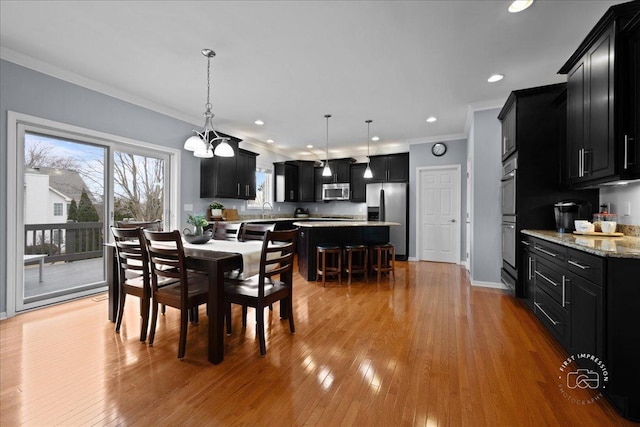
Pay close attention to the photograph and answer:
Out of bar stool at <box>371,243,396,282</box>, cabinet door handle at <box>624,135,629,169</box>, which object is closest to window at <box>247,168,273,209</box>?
bar stool at <box>371,243,396,282</box>

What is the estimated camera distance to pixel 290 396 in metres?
1.72

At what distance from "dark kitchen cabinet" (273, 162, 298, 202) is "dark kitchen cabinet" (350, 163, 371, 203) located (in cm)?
160

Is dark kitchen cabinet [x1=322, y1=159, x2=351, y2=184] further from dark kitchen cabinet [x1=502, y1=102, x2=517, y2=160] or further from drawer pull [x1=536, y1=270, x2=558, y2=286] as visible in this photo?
drawer pull [x1=536, y1=270, x2=558, y2=286]

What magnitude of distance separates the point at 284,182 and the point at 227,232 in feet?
13.4

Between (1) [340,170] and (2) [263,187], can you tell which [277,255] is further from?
(1) [340,170]

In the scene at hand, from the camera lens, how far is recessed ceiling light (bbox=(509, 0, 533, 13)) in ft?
7.04

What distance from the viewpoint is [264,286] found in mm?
2416

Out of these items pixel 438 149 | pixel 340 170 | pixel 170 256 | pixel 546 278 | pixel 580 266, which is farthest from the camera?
pixel 340 170

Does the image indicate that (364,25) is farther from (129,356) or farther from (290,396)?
(129,356)

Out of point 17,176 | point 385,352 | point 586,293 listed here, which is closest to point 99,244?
point 17,176

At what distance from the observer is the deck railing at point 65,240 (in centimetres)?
325

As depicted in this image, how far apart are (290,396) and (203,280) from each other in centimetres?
130

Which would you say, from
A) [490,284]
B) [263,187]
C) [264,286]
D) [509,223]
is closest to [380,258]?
[490,284]

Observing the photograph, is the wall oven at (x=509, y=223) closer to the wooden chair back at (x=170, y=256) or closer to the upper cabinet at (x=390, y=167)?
the upper cabinet at (x=390, y=167)
